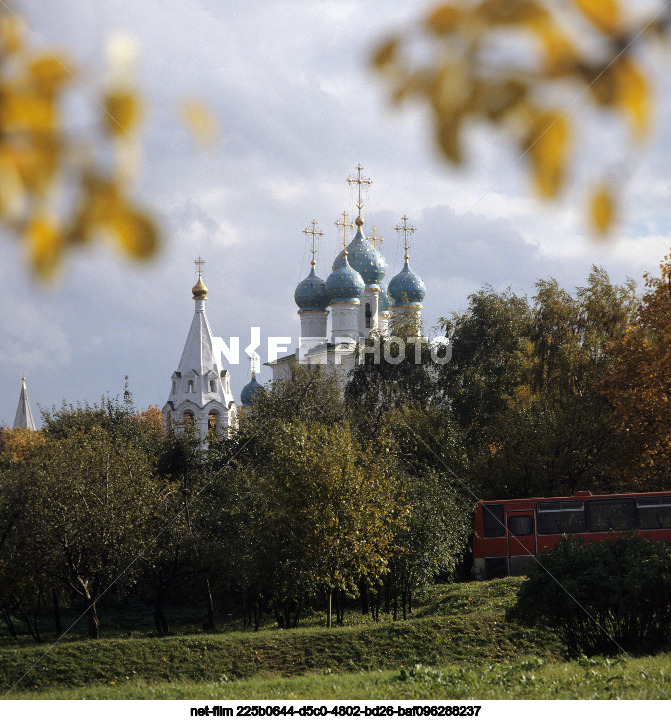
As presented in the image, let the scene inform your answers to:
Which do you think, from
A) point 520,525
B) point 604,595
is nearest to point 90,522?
point 520,525

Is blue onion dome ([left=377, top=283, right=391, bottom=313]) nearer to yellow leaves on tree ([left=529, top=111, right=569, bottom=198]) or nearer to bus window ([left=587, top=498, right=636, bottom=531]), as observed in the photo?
bus window ([left=587, top=498, right=636, bottom=531])

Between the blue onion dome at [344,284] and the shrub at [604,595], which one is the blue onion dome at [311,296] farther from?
the shrub at [604,595]

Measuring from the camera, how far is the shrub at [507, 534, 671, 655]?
9648mm

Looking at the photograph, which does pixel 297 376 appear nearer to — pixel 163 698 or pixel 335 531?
pixel 335 531

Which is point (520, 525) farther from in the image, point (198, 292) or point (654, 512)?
point (198, 292)

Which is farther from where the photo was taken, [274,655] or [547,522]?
[547,522]

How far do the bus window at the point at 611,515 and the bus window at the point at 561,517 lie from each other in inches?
9.8

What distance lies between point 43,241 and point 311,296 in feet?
145

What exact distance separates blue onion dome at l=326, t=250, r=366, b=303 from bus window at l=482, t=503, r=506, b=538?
23.3m

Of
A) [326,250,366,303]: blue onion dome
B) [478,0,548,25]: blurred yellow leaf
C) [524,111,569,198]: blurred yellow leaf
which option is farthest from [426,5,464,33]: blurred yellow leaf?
[326,250,366,303]: blue onion dome

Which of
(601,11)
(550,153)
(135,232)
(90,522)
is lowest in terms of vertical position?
(90,522)

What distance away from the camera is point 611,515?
64.8 ft

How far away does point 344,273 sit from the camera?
43500 millimetres

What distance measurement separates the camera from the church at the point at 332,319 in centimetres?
3788
